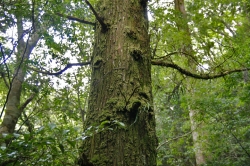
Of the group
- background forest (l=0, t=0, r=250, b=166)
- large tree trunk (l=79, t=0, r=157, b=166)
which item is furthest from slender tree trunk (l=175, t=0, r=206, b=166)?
large tree trunk (l=79, t=0, r=157, b=166)

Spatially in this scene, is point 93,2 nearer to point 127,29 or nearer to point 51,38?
point 51,38

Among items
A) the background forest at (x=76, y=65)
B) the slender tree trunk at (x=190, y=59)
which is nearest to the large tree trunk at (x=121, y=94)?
the background forest at (x=76, y=65)

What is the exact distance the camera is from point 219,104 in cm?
588

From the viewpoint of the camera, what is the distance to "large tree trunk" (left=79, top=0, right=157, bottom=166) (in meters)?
1.31

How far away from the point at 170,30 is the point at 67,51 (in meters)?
1.54

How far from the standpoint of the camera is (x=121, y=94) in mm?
1495

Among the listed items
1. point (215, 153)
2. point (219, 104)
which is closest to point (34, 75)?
point (219, 104)

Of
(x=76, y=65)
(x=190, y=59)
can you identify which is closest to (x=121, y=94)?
(x=76, y=65)

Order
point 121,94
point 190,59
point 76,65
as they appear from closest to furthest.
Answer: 1. point 121,94
2. point 76,65
3. point 190,59

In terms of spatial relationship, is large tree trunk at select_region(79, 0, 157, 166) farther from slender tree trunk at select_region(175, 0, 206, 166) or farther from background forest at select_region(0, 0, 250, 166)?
slender tree trunk at select_region(175, 0, 206, 166)

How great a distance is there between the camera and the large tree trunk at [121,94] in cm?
131

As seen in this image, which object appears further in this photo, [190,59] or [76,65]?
[190,59]

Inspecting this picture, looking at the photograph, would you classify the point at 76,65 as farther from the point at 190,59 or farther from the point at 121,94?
the point at 190,59

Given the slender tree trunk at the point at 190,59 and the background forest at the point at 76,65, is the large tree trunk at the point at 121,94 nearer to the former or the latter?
the background forest at the point at 76,65
